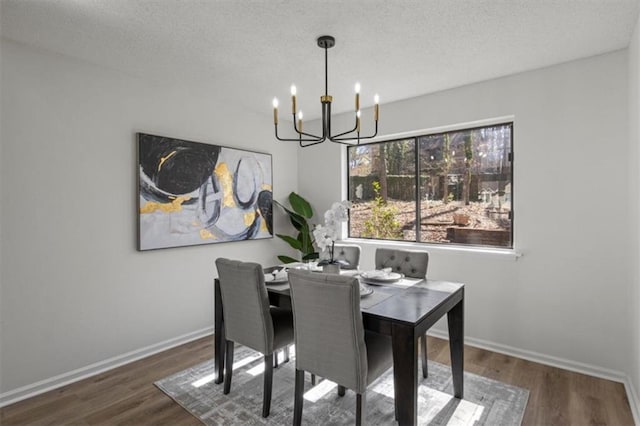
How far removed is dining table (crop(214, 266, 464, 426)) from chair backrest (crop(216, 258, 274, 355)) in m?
0.13

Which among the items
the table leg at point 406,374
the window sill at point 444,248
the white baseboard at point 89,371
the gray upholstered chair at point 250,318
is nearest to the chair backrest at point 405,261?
the window sill at point 444,248

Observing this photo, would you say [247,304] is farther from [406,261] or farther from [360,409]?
[406,261]

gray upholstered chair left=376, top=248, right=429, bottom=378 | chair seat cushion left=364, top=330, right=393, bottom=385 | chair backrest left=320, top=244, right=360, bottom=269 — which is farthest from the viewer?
chair backrest left=320, top=244, right=360, bottom=269

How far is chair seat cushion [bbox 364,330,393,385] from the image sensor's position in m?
1.88

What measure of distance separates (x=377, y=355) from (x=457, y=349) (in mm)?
739

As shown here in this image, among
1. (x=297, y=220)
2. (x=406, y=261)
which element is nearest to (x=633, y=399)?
(x=406, y=261)

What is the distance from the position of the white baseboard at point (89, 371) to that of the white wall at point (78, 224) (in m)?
0.03

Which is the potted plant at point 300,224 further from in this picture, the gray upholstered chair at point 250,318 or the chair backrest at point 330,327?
the chair backrest at point 330,327

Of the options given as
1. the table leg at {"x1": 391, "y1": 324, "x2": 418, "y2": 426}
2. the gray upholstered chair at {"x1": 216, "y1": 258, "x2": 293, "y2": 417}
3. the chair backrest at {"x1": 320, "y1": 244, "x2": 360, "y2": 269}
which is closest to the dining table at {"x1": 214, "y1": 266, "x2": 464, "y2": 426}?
the table leg at {"x1": 391, "y1": 324, "x2": 418, "y2": 426}

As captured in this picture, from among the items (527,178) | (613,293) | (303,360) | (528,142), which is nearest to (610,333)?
(613,293)

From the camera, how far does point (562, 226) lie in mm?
2834

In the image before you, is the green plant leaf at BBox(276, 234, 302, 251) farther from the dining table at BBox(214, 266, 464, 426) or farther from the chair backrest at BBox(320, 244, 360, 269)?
the dining table at BBox(214, 266, 464, 426)

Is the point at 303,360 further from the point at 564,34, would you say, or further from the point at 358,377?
the point at 564,34

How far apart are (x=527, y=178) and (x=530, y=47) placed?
1057mm
